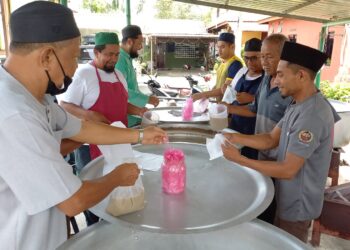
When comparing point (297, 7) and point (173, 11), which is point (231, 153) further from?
point (173, 11)

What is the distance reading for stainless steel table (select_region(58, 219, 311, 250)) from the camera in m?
1.22

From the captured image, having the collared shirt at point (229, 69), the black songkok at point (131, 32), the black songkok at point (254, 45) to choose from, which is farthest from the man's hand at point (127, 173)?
the collared shirt at point (229, 69)

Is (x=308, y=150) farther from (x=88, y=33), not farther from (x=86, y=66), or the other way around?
(x=88, y=33)

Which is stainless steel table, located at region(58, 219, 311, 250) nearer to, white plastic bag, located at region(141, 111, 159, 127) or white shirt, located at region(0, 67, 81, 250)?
white shirt, located at region(0, 67, 81, 250)

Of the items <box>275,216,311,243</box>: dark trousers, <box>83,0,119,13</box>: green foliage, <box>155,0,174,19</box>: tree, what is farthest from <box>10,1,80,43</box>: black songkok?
<box>155,0,174,19</box>: tree

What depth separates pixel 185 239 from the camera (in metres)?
1.43

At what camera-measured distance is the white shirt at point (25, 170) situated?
91 cm

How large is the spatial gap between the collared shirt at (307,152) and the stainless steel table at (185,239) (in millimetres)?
456

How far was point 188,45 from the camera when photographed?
2388 centimetres

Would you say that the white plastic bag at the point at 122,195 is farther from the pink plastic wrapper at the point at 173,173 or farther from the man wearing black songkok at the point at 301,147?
the man wearing black songkok at the point at 301,147

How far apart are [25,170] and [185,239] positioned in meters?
0.79

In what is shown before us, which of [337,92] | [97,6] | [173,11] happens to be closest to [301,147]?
[337,92]

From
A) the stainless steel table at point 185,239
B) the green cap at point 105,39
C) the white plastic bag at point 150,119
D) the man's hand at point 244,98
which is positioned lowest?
the stainless steel table at point 185,239

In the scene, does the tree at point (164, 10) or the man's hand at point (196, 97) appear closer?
the man's hand at point (196, 97)
